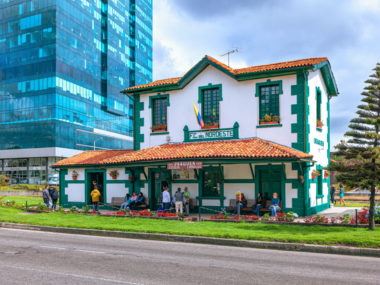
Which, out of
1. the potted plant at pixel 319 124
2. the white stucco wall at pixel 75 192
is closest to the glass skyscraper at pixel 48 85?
the white stucco wall at pixel 75 192

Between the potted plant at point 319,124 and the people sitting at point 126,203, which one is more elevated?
the potted plant at point 319,124

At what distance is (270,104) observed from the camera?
2059 centimetres

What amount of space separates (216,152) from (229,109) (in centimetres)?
337

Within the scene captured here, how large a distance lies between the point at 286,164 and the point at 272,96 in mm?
3831

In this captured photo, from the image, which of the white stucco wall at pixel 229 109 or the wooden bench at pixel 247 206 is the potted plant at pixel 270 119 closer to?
the white stucco wall at pixel 229 109

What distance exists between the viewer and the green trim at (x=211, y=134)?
69.7 feet

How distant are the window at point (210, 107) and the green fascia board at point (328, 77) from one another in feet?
18.7

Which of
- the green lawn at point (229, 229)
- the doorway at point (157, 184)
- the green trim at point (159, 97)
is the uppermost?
the green trim at point (159, 97)

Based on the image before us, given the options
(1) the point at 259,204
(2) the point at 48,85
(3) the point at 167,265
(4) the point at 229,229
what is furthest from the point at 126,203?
(2) the point at 48,85

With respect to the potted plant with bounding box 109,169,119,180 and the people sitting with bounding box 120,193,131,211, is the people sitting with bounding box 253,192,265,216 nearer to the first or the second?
the people sitting with bounding box 120,193,131,211

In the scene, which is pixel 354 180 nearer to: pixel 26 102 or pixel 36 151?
pixel 36 151

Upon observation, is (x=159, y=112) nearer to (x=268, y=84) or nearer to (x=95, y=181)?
(x=95, y=181)

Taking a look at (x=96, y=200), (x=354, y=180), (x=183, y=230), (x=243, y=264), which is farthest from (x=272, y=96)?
(x=243, y=264)

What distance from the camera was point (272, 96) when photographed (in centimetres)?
Answer: 2055
